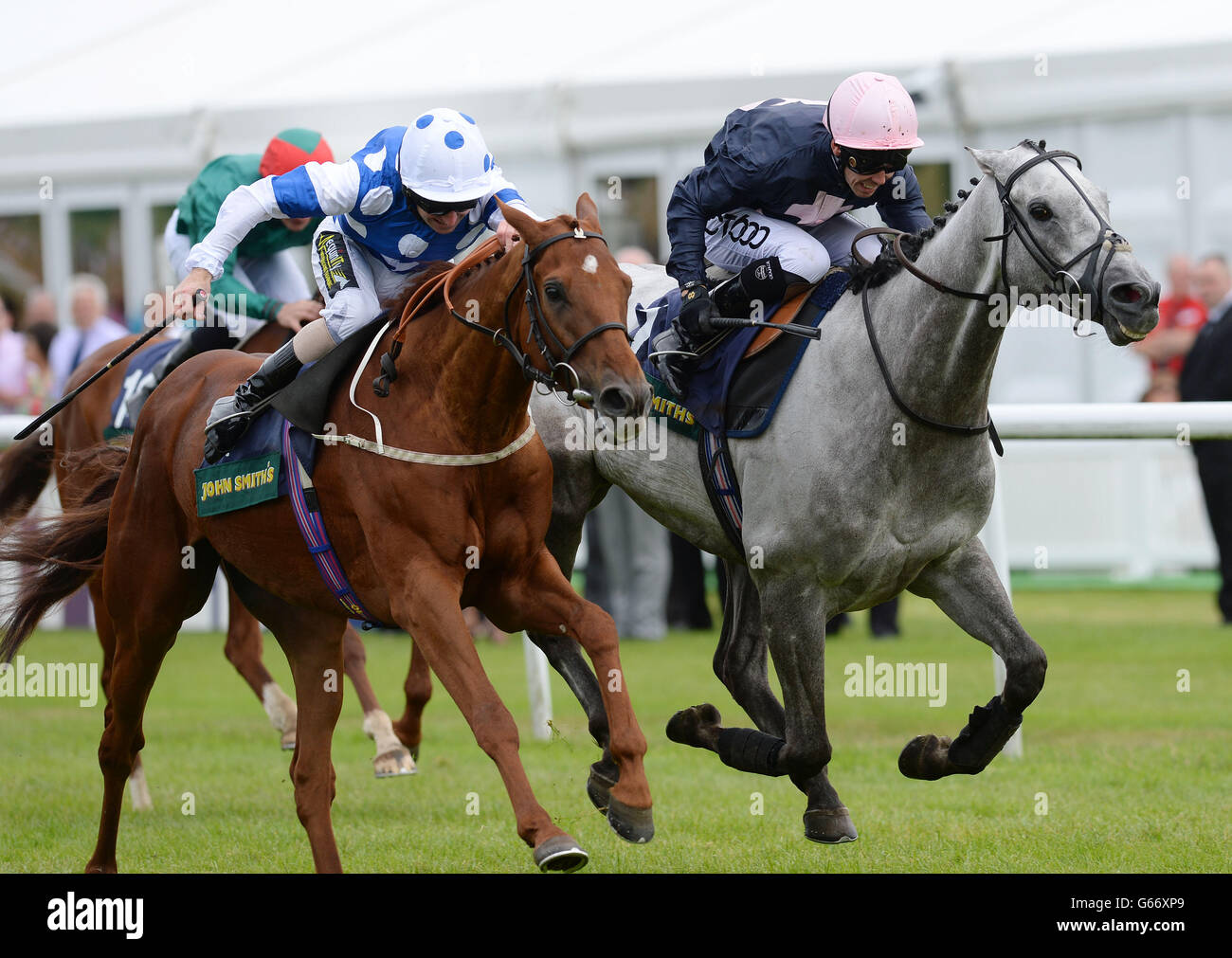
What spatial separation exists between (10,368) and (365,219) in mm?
9361

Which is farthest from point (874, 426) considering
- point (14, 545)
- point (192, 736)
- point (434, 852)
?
point (192, 736)

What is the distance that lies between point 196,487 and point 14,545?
115 centimetres

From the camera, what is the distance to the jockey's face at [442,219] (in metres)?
5.48

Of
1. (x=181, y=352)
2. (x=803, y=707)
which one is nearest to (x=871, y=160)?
(x=803, y=707)

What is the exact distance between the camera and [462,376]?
505cm

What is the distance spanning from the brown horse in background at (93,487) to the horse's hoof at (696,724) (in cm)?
117

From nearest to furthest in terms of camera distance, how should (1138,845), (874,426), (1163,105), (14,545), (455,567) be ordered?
(455,567) → (874,426) → (1138,845) → (14,545) → (1163,105)

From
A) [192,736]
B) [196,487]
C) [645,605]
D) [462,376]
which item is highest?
[462,376]

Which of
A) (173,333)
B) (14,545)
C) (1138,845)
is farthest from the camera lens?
(173,333)

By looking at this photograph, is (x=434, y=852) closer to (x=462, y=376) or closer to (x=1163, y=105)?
(x=462, y=376)

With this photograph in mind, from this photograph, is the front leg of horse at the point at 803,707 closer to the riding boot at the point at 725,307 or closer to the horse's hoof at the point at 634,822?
the riding boot at the point at 725,307

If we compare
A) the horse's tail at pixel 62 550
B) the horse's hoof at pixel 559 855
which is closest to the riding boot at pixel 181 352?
the horse's tail at pixel 62 550

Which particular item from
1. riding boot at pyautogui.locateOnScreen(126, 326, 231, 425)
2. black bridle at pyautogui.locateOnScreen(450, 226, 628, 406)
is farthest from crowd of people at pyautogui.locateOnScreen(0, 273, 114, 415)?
black bridle at pyautogui.locateOnScreen(450, 226, 628, 406)

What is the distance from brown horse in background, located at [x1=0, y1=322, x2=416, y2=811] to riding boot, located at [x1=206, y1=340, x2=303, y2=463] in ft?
3.32
